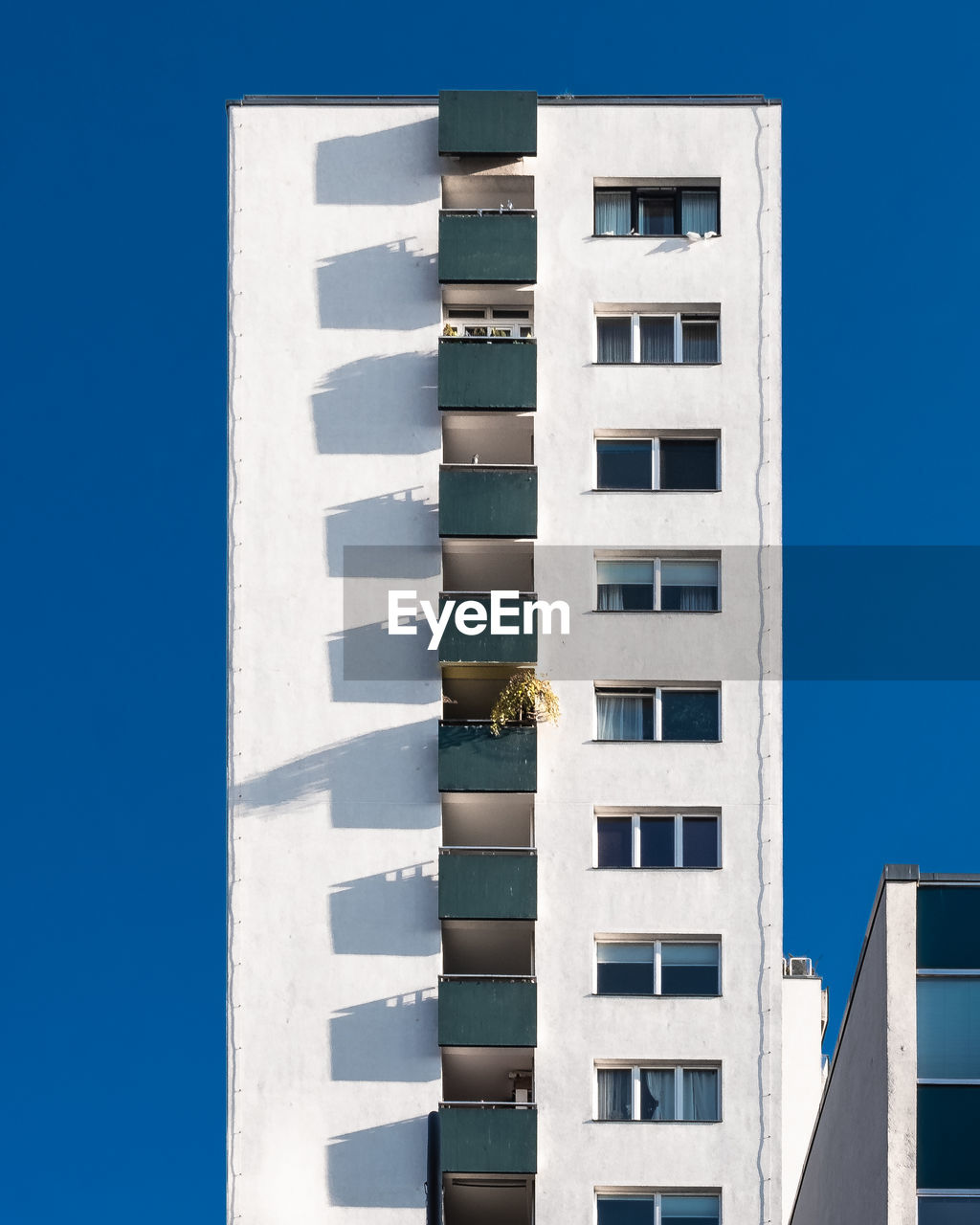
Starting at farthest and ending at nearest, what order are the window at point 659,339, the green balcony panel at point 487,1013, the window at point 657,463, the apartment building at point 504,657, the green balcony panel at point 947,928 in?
the window at point 659,339 < the window at point 657,463 < the apartment building at point 504,657 < the green balcony panel at point 487,1013 < the green balcony panel at point 947,928

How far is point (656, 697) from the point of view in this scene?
41.3 metres

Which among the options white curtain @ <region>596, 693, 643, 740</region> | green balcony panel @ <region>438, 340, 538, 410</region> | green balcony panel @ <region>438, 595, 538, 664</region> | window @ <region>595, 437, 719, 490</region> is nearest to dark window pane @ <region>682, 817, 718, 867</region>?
white curtain @ <region>596, 693, 643, 740</region>

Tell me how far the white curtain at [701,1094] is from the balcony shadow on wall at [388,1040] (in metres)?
4.83

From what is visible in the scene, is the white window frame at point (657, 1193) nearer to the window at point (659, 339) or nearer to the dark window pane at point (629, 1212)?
the dark window pane at point (629, 1212)

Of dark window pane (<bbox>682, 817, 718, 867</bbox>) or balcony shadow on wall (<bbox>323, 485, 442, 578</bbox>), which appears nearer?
dark window pane (<bbox>682, 817, 718, 867</bbox>)

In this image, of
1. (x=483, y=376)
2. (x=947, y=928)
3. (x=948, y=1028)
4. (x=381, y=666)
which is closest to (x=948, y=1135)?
(x=948, y=1028)

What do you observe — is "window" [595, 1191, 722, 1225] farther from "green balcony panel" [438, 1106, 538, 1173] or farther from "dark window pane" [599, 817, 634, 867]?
"dark window pane" [599, 817, 634, 867]

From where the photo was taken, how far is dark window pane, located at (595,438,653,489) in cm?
4253

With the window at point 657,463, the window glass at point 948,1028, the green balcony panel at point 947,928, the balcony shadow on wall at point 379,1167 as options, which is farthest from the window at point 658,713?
the window glass at point 948,1028

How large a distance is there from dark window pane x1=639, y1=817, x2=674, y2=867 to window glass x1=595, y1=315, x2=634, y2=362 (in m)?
9.82

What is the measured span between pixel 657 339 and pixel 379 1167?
17876mm

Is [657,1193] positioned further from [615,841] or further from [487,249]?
[487,249]

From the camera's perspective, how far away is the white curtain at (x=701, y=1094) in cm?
3925

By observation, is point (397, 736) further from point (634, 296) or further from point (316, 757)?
point (634, 296)
